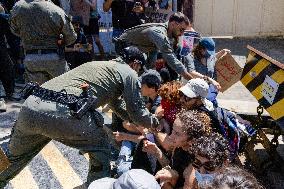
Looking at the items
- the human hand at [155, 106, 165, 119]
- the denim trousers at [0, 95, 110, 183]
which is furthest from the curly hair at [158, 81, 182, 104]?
the denim trousers at [0, 95, 110, 183]

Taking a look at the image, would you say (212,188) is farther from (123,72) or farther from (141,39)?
Result: (141,39)

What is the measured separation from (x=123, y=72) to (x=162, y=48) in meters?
1.62

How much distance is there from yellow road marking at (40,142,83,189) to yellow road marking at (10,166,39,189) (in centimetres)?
26

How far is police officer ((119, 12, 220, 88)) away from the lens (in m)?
5.25

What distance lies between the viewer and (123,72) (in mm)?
3756

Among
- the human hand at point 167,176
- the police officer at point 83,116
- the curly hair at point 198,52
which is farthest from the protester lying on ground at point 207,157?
the curly hair at point 198,52

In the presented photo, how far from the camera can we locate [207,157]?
119 inches

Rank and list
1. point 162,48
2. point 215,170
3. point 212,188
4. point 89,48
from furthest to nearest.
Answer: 1. point 89,48
2. point 162,48
3. point 215,170
4. point 212,188

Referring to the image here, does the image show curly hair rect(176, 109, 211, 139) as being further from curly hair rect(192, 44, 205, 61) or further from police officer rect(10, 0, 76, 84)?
police officer rect(10, 0, 76, 84)

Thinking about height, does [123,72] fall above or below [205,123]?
above

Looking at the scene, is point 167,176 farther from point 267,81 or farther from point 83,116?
point 267,81

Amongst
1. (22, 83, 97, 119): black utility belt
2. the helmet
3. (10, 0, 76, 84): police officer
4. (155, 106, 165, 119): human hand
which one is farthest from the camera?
(10, 0, 76, 84): police officer

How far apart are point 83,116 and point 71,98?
19cm

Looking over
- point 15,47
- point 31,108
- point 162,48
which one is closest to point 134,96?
point 31,108
